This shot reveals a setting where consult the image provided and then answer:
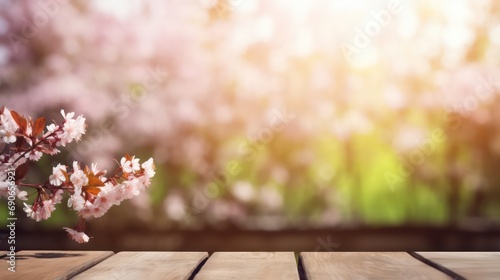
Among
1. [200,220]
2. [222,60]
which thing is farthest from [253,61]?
[200,220]

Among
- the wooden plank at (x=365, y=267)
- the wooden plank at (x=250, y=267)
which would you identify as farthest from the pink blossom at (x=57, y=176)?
the wooden plank at (x=365, y=267)

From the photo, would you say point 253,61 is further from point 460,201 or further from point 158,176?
point 460,201

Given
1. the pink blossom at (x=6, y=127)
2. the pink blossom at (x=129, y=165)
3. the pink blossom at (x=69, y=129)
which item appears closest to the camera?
the pink blossom at (x=6, y=127)

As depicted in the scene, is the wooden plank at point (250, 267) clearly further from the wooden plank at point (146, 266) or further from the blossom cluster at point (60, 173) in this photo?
the blossom cluster at point (60, 173)

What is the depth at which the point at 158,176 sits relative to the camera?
A: 2.37m

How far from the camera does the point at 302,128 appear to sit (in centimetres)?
233

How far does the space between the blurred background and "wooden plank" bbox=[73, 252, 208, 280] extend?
2.31ft

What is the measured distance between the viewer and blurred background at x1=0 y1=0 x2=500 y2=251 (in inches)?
91.0

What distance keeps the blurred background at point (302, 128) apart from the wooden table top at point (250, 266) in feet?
2.24

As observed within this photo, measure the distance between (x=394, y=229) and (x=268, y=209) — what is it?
17.1 inches

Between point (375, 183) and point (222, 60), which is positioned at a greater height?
point (222, 60)

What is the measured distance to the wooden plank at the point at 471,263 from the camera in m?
1.34

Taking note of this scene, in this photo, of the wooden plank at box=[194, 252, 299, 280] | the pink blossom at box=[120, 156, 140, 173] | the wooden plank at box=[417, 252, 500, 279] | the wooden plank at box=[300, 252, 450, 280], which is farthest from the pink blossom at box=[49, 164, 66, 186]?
the wooden plank at box=[417, 252, 500, 279]

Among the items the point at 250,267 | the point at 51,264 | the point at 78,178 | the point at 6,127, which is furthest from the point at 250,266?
the point at 6,127
